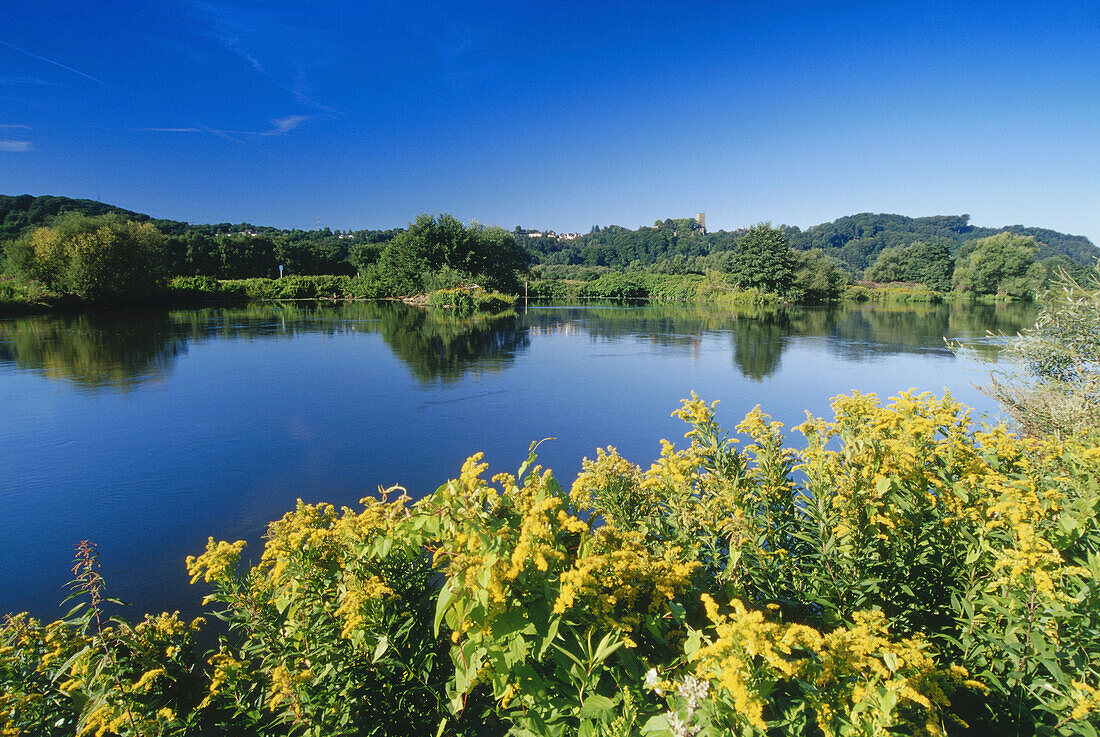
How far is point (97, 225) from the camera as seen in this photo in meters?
29.9

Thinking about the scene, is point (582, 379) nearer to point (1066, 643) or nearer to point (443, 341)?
point (443, 341)

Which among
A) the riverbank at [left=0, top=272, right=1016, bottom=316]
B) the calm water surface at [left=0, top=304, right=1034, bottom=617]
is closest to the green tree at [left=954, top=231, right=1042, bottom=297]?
the riverbank at [left=0, top=272, right=1016, bottom=316]

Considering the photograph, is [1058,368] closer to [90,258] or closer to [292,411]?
[292,411]

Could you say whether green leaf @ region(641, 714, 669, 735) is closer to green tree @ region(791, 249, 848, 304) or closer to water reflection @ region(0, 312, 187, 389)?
water reflection @ region(0, 312, 187, 389)

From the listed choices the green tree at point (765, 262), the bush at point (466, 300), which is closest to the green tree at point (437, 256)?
the bush at point (466, 300)

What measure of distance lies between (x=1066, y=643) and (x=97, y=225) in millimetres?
42278

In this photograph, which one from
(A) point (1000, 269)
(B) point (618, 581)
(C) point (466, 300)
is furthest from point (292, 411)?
(A) point (1000, 269)

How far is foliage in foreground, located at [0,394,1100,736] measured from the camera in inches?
57.0

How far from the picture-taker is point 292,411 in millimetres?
8656

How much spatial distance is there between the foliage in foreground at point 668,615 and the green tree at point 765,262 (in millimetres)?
44969

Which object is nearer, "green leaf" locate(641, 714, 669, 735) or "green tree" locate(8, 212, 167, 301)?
"green leaf" locate(641, 714, 669, 735)

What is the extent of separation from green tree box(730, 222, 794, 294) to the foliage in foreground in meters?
45.0

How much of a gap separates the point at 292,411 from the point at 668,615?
856 centimetres

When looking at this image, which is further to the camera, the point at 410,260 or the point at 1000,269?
the point at 1000,269
